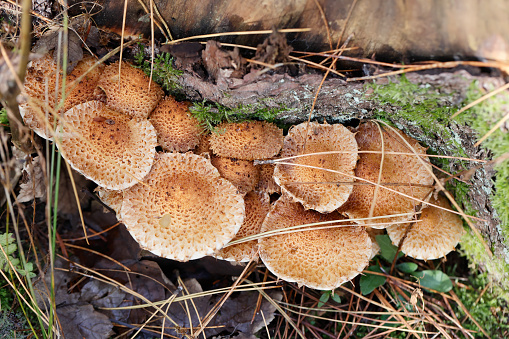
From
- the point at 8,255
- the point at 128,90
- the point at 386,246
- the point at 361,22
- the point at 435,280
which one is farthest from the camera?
the point at 435,280

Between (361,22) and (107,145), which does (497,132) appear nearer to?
(361,22)

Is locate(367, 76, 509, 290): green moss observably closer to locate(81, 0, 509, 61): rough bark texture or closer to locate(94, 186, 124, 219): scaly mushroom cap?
locate(81, 0, 509, 61): rough bark texture

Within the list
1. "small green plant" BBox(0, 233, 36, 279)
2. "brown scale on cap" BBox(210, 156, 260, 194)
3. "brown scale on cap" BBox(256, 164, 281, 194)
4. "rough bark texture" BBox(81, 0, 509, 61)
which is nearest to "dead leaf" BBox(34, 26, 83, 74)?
"rough bark texture" BBox(81, 0, 509, 61)

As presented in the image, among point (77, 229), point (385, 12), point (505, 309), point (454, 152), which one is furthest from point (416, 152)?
point (77, 229)

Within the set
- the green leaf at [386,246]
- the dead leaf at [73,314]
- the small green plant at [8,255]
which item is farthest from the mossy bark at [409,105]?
the dead leaf at [73,314]

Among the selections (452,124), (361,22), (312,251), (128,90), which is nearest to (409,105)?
(452,124)

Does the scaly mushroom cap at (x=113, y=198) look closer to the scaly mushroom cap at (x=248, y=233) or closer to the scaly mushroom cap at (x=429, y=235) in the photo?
the scaly mushroom cap at (x=248, y=233)
